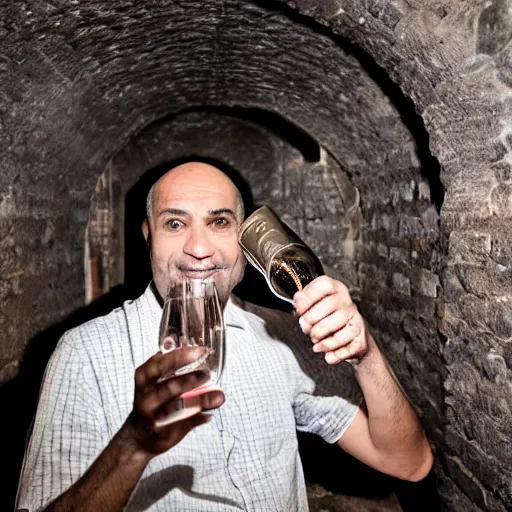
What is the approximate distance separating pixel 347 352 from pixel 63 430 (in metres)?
0.78

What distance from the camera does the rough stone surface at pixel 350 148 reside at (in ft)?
5.53

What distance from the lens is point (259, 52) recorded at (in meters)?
2.64

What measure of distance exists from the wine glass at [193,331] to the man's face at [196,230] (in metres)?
0.66

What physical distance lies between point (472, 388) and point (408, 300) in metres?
1.03

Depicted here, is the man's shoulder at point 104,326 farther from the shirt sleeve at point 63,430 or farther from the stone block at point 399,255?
the stone block at point 399,255

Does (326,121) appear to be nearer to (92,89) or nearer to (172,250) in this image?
(92,89)

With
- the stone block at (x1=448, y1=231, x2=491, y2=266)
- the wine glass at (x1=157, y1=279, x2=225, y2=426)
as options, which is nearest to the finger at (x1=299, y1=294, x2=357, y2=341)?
the wine glass at (x1=157, y1=279, x2=225, y2=426)

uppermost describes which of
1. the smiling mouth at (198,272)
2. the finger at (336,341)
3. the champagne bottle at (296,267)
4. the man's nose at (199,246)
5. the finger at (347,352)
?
the man's nose at (199,246)

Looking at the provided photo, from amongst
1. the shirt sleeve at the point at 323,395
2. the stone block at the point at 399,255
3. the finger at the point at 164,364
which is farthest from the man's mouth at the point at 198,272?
the stone block at the point at 399,255

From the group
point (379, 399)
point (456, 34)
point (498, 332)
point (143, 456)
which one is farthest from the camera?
point (498, 332)

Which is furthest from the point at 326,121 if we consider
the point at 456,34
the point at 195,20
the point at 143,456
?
the point at 143,456

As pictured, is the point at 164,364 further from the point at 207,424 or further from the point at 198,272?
the point at 198,272

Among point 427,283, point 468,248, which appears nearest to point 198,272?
point 468,248

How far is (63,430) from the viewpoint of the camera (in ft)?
4.19
